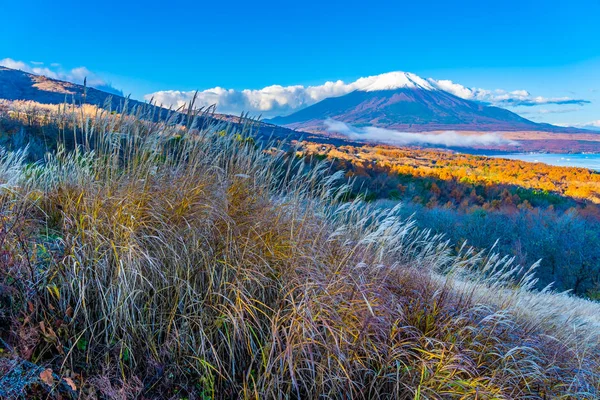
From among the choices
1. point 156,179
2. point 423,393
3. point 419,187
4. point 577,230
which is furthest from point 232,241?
point 419,187

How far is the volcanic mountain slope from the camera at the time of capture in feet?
423

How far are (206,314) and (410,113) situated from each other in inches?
6283

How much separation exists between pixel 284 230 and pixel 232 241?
48 centimetres

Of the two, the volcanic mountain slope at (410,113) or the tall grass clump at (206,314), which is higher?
the volcanic mountain slope at (410,113)

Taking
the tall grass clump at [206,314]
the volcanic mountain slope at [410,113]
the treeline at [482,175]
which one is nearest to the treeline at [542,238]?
the treeline at [482,175]

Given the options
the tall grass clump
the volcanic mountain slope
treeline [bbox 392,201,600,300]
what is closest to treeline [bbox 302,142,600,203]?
treeline [bbox 392,201,600,300]

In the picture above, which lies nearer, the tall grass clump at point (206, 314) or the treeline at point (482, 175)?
the tall grass clump at point (206, 314)

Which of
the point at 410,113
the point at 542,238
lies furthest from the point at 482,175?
the point at 410,113

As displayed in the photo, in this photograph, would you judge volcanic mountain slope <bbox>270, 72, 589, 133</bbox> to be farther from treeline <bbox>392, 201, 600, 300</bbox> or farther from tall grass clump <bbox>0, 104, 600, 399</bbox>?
tall grass clump <bbox>0, 104, 600, 399</bbox>

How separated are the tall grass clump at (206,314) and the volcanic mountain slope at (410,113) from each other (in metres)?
120

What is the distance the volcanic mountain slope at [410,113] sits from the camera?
129000 millimetres

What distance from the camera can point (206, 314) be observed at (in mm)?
1959

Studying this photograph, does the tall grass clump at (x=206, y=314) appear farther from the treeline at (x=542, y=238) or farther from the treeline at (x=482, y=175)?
the treeline at (x=482, y=175)

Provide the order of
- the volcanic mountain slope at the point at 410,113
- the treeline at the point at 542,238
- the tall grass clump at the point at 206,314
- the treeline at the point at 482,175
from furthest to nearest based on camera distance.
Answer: the volcanic mountain slope at the point at 410,113, the treeline at the point at 482,175, the treeline at the point at 542,238, the tall grass clump at the point at 206,314
